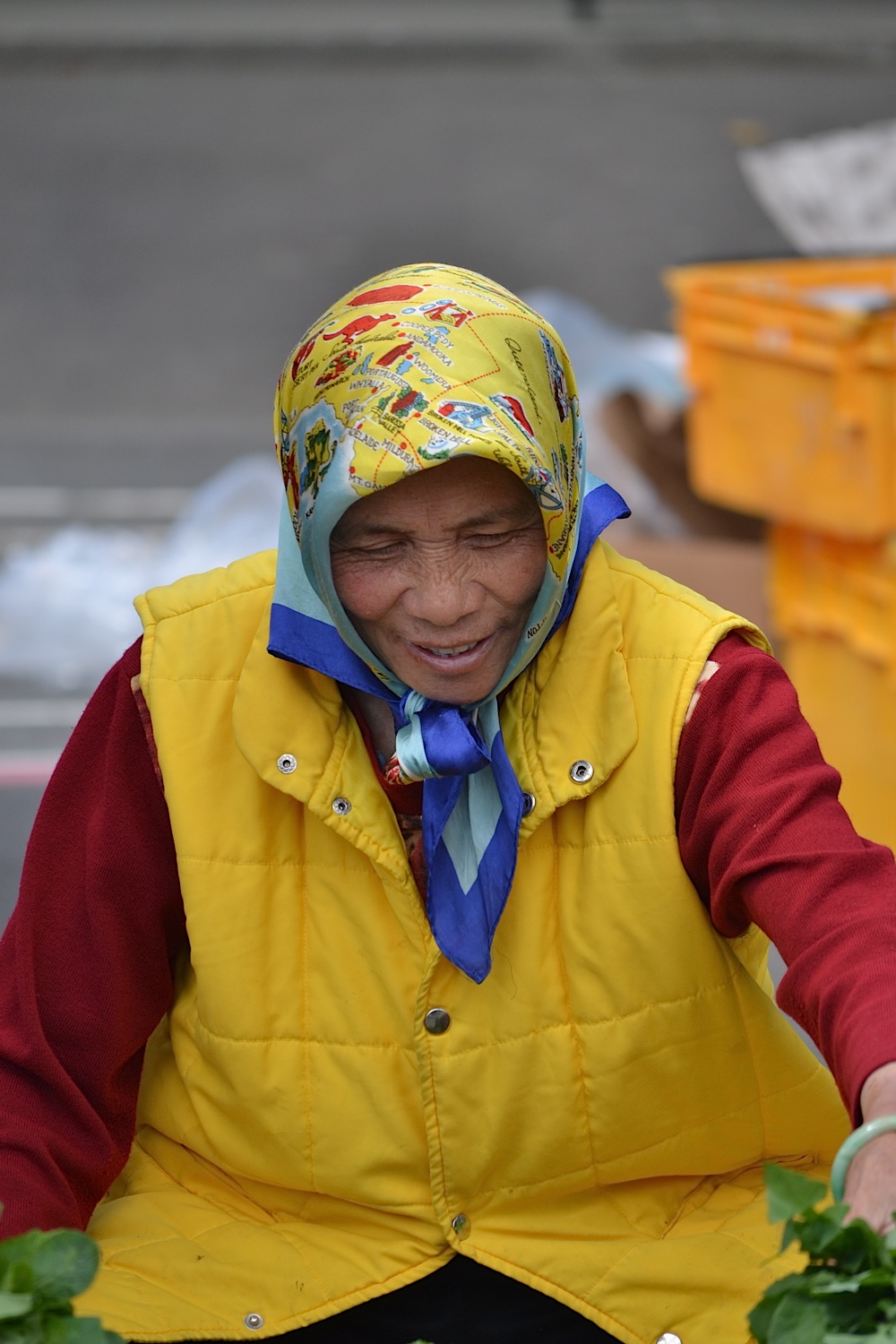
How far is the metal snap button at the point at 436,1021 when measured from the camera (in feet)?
Answer: 5.70

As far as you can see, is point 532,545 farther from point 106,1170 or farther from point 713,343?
point 713,343

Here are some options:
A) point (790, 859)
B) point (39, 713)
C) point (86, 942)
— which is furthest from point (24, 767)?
point (790, 859)

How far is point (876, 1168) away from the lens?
1361mm

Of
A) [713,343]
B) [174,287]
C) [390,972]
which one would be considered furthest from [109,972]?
[174,287]

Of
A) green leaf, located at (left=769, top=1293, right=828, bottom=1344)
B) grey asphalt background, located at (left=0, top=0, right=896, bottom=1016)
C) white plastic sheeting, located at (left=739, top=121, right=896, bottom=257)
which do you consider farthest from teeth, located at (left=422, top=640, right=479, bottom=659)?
grey asphalt background, located at (left=0, top=0, right=896, bottom=1016)

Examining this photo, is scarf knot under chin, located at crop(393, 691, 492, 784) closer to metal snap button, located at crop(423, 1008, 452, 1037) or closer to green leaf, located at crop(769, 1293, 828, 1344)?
metal snap button, located at crop(423, 1008, 452, 1037)

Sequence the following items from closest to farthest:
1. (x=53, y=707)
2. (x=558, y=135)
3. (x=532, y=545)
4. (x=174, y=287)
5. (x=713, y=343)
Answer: (x=532, y=545) < (x=713, y=343) < (x=53, y=707) < (x=174, y=287) < (x=558, y=135)

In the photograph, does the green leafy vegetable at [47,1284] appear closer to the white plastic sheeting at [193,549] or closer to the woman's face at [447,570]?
the woman's face at [447,570]

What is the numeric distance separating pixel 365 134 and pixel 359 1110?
10983 mm

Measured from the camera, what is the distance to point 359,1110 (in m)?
1.77

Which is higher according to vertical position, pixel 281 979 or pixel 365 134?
pixel 281 979

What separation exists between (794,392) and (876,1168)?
285 centimetres

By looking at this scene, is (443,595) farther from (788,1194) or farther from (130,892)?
(788,1194)

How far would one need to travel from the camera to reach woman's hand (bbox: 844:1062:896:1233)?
1.34 m
